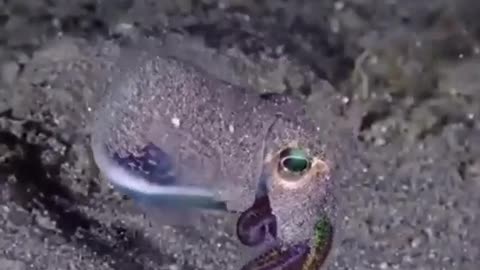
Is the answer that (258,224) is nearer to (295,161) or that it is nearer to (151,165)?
(295,161)

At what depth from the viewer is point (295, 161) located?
171 cm

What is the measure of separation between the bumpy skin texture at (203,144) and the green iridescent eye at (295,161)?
0.03m

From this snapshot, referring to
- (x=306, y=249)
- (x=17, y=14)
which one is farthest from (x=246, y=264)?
(x=17, y=14)

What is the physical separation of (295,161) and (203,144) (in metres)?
0.30

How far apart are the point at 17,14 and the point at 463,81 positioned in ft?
3.86

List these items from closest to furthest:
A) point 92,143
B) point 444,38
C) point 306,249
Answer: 1. point 306,249
2. point 92,143
3. point 444,38

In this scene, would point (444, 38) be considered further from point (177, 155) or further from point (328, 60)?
point (177, 155)

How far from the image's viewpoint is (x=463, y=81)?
2.35 m

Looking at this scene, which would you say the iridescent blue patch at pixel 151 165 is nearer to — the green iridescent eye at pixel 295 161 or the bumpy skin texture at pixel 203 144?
the bumpy skin texture at pixel 203 144

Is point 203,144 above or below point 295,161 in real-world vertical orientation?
above

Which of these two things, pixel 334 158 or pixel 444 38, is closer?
pixel 334 158

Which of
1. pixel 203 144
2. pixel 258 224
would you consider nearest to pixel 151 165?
pixel 203 144

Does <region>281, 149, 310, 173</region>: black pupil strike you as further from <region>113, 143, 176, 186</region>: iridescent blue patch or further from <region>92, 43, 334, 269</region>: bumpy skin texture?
<region>113, 143, 176, 186</region>: iridescent blue patch

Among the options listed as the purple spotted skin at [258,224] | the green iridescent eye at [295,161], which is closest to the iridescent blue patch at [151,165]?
the purple spotted skin at [258,224]
